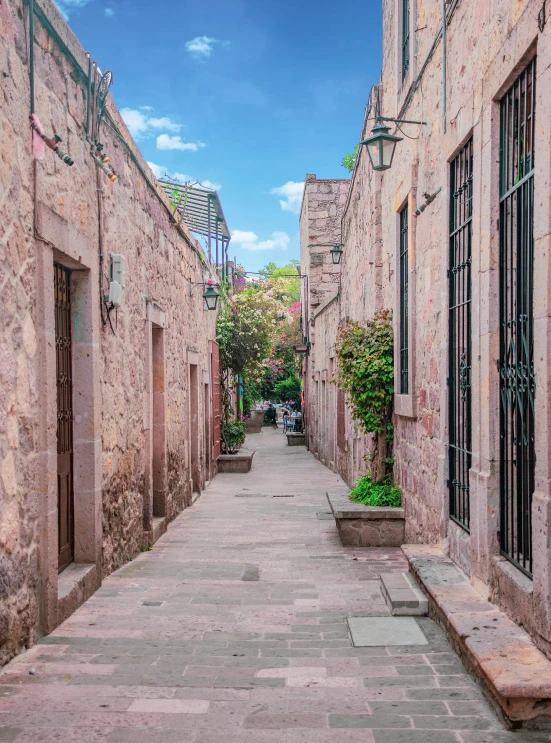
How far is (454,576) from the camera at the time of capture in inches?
174

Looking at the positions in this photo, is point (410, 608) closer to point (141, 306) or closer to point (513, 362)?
point (513, 362)

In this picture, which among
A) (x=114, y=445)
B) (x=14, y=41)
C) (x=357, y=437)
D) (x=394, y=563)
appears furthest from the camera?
(x=357, y=437)

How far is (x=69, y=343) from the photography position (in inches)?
202

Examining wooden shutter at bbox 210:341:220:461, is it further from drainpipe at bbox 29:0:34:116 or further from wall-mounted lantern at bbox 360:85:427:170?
drainpipe at bbox 29:0:34:116

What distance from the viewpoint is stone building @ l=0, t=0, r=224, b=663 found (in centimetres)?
370

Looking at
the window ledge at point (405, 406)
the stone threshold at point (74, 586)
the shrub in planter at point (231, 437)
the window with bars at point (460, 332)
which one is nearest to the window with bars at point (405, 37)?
the window with bars at point (460, 332)

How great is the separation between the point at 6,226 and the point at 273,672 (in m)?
2.62

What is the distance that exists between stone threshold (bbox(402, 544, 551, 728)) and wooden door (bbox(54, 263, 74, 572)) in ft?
8.09

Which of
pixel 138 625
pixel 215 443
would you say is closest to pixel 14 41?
pixel 138 625

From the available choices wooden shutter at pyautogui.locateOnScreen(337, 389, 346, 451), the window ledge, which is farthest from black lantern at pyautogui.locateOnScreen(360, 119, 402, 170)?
wooden shutter at pyautogui.locateOnScreen(337, 389, 346, 451)

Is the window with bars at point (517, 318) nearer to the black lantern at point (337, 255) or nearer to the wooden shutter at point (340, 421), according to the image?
the wooden shutter at point (340, 421)

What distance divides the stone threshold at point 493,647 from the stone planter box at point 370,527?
94.0 inches

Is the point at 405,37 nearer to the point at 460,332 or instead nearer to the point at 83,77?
the point at 83,77

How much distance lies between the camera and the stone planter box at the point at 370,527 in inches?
278
